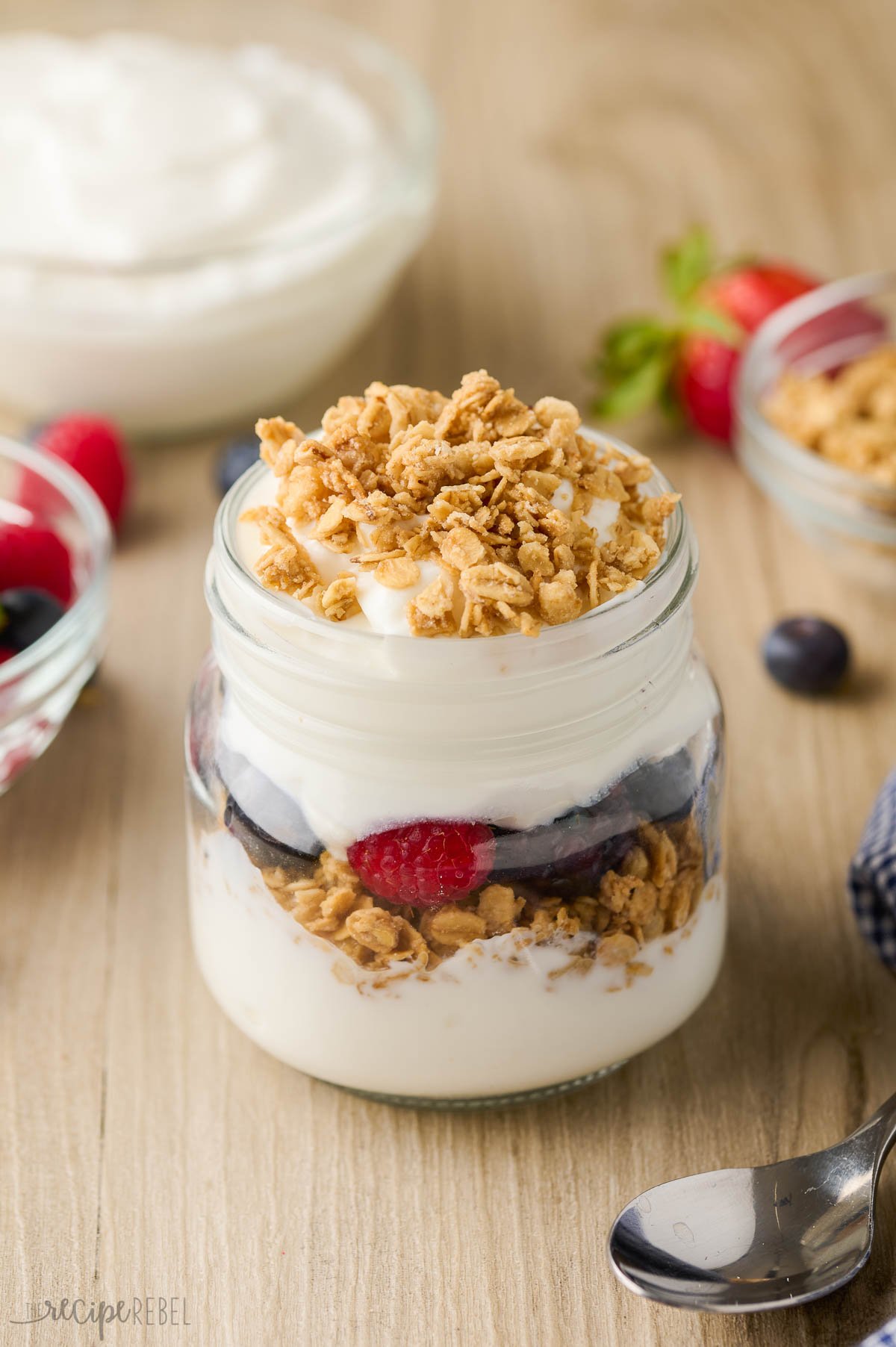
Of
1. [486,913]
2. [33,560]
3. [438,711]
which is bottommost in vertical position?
[33,560]

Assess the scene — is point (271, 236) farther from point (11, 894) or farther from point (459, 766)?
point (459, 766)

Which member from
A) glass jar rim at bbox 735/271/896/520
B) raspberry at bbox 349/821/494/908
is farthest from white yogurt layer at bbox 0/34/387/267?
raspberry at bbox 349/821/494/908

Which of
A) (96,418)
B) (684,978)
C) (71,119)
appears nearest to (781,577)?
(684,978)

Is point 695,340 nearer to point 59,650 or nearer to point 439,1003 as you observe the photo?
point 59,650

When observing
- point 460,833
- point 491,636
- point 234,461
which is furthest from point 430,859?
point 234,461

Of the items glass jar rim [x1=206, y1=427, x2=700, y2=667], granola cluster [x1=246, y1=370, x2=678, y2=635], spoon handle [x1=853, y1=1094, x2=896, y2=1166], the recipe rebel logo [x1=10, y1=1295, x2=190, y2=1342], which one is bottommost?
the recipe rebel logo [x1=10, y1=1295, x2=190, y2=1342]

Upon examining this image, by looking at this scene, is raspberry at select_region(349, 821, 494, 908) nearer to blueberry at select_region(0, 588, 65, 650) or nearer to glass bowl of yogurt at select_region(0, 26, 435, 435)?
blueberry at select_region(0, 588, 65, 650)
